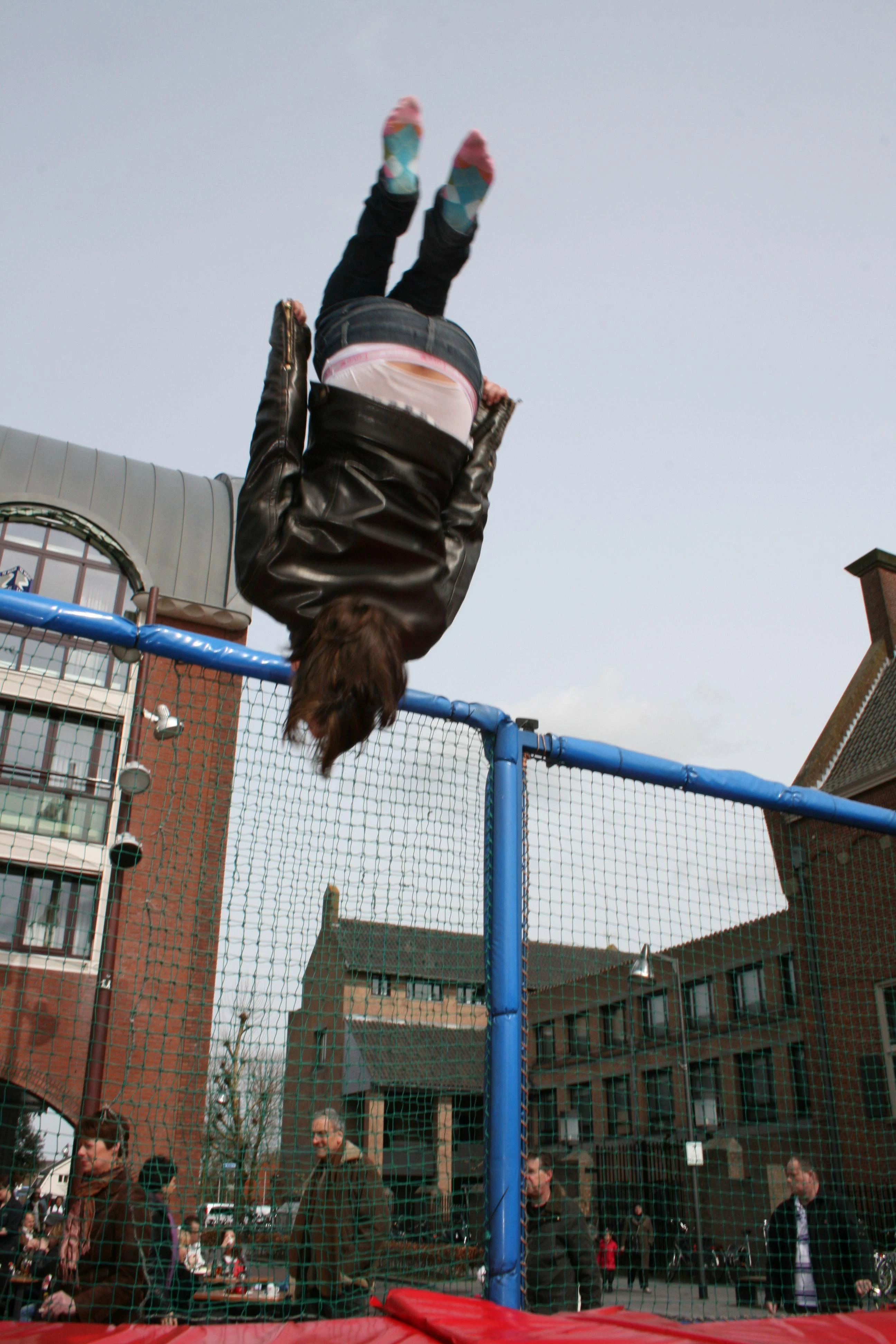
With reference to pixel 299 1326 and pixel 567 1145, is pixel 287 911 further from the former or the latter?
pixel 567 1145

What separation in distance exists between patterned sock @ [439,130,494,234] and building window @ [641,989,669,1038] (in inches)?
673

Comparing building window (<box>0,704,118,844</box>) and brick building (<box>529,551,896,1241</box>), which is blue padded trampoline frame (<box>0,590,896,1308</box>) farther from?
building window (<box>0,704,118,844</box>)

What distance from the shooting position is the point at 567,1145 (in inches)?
297

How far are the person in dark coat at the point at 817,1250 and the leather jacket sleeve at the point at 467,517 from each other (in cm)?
289

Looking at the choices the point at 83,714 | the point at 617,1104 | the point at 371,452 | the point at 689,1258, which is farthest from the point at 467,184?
the point at 617,1104

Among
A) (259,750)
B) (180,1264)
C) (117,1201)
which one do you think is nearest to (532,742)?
(259,750)

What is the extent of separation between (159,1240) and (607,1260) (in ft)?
18.4

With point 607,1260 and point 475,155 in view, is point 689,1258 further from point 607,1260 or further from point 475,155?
point 475,155

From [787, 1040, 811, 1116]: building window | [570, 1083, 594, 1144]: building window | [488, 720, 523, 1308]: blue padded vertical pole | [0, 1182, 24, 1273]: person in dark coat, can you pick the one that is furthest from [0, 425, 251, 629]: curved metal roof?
[488, 720, 523, 1308]: blue padded vertical pole

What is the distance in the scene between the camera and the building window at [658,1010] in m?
19.0

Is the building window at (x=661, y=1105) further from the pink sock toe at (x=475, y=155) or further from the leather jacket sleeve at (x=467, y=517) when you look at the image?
the pink sock toe at (x=475, y=155)

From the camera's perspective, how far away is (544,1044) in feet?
11.8

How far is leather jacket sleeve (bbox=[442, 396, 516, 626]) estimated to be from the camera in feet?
7.82

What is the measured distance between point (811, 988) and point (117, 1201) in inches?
124
